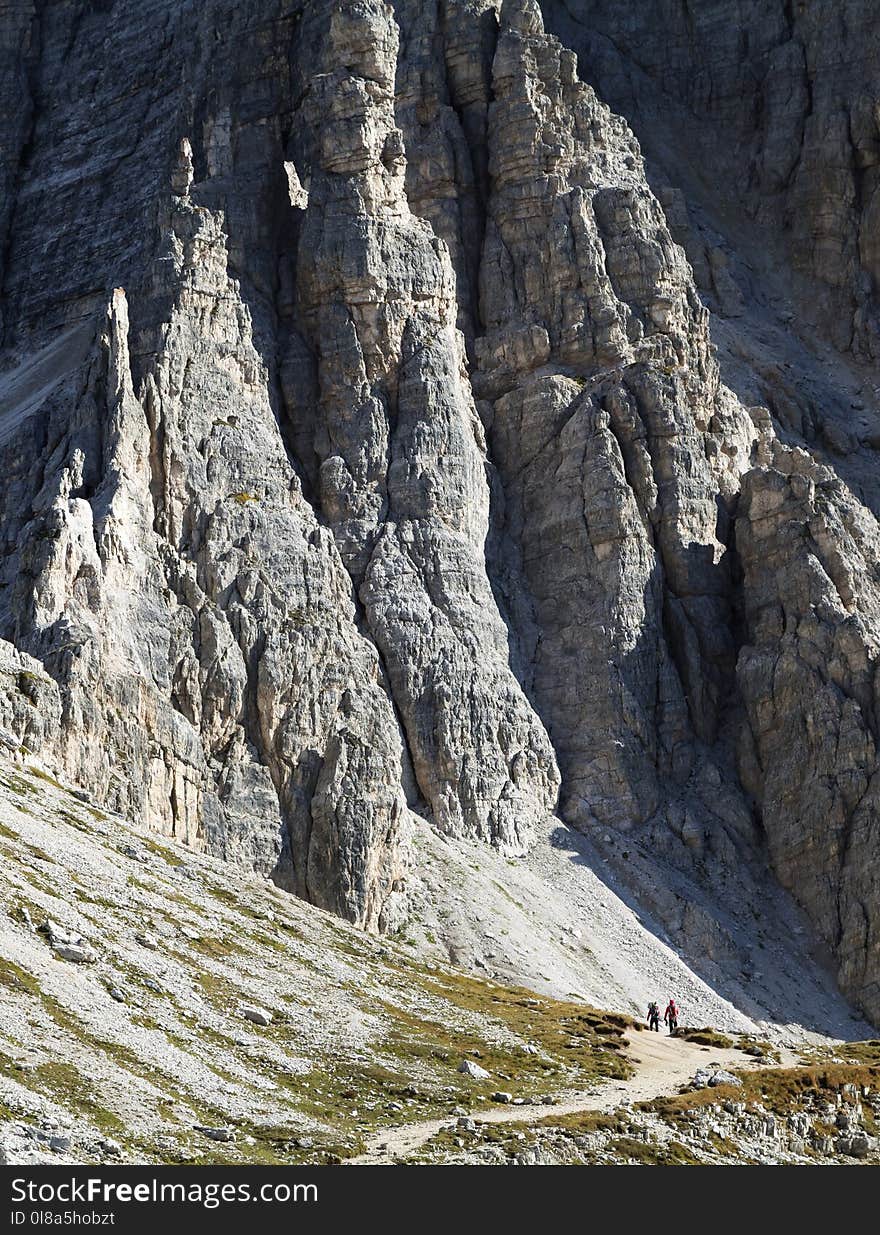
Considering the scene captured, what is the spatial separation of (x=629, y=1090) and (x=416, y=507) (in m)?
55.5

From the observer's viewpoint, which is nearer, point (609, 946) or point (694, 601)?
point (609, 946)

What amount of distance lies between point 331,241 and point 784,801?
43578 millimetres

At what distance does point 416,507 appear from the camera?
130750 millimetres

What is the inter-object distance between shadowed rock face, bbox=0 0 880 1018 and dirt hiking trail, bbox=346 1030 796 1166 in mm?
19890

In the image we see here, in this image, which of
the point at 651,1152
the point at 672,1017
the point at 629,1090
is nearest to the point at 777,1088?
the point at 629,1090

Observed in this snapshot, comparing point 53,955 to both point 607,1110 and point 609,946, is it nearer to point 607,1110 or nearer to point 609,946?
point 607,1110

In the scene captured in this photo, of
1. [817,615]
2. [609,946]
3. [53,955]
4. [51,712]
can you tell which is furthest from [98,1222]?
[817,615]

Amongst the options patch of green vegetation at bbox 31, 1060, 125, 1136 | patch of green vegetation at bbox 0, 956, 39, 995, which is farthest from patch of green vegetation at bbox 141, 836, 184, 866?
patch of green vegetation at bbox 31, 1060, 125, 1136

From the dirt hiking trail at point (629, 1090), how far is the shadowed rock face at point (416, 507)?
19890mm

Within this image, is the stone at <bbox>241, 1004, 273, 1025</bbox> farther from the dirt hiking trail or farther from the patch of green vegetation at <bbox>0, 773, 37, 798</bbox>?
the patch of green vegetation at <bbox>0, 773, 37, 798</bbox>

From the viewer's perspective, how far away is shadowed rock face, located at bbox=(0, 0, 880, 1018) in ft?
371

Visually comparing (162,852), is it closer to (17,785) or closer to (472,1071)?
(17,785)

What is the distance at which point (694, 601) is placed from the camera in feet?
445

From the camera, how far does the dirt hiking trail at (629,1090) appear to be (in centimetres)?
6531
